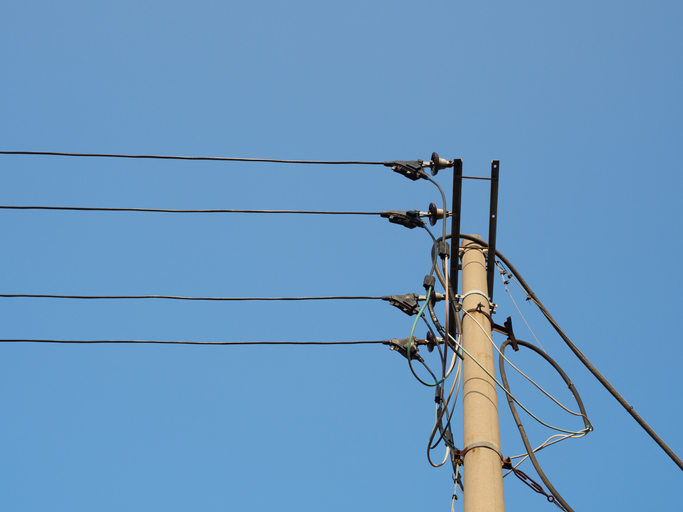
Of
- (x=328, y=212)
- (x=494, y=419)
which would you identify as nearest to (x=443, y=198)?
(x=328, y=212)

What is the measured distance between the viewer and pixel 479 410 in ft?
15.7

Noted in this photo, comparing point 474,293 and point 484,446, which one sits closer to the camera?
point 484,446

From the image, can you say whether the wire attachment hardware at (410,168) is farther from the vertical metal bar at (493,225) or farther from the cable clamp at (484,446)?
the cable clamp at (484,446)

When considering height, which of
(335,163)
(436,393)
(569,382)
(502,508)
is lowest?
(502,508)

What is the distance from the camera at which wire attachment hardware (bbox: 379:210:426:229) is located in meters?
6.16

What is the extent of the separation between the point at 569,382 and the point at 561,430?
0.77 meters

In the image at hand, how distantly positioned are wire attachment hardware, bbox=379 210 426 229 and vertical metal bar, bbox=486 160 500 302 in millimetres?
633

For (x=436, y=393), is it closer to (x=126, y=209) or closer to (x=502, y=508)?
(x=502, y=508)

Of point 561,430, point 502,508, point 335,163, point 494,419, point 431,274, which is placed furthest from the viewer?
point 335,163

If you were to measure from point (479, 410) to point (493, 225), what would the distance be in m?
2.01

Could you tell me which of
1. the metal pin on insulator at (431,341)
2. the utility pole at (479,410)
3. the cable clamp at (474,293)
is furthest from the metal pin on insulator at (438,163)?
the metal pin on insulator at (431,341)

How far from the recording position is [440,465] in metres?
5.48

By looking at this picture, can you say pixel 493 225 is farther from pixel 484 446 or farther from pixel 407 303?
pixel 484 446

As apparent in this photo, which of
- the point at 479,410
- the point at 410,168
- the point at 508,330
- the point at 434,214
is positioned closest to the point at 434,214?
the point at 434,214
